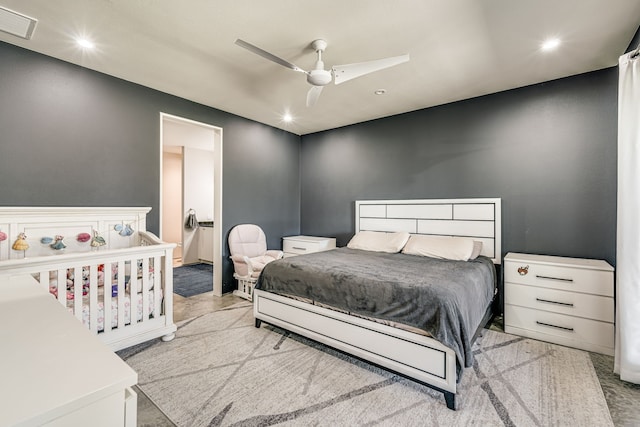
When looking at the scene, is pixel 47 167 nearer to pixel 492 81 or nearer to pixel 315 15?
pixel 315 15

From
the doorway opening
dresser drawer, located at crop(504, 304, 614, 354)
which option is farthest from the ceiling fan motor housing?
the doorway opening

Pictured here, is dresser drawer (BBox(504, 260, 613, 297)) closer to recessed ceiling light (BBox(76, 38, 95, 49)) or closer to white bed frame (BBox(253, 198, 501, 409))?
white bed frame (BBox(253, 198, 501, 409))

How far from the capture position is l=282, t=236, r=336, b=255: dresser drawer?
4441 mm

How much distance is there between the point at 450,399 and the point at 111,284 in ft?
8.86

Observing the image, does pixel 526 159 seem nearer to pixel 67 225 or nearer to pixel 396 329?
pixel 396 329

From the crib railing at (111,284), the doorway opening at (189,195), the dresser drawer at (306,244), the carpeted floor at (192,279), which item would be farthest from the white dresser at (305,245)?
the crib railing at (111,284)

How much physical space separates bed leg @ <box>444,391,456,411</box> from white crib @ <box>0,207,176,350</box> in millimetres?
2389

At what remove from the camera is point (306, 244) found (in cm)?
452

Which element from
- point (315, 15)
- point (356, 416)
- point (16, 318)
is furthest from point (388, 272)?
point (16, 318)

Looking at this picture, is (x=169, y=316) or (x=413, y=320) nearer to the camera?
(x=413, y=320)

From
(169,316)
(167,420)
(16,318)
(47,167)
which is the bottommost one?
(167,420)

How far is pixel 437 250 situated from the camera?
3.26 metres

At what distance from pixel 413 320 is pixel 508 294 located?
61.4 inches

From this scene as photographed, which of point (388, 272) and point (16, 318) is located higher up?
point (16, 318)
